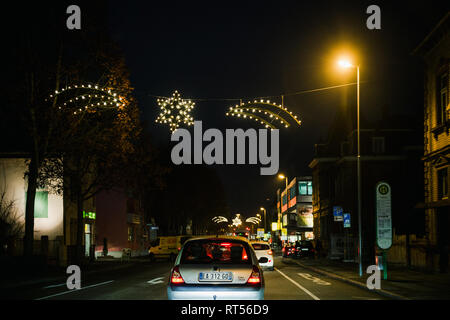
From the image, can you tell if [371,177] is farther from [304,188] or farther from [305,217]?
[304,188]

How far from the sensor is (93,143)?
93.2 feet

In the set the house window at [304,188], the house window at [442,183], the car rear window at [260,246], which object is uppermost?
the house window at [304,188]

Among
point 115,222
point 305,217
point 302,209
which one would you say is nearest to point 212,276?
point 115,222

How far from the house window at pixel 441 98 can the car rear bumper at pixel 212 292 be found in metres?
18.8

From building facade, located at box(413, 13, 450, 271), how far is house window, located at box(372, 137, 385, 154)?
24.9 metres

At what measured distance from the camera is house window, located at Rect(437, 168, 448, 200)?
26016 mm

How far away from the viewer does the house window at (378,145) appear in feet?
172

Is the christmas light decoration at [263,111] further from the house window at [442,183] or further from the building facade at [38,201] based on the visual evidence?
the building facade at [38,201]

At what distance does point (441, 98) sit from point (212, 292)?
1966 centimetres

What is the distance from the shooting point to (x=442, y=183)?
26516 millimetres

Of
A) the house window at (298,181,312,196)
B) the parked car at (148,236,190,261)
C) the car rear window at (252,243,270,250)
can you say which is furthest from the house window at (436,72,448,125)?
the house window at (298,181,312,196)

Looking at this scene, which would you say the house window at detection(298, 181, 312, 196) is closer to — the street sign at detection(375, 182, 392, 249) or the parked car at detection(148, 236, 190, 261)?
the parked car at detection(148, 236, 190, 261)

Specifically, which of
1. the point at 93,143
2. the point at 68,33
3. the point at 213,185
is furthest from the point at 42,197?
the point at 213,185

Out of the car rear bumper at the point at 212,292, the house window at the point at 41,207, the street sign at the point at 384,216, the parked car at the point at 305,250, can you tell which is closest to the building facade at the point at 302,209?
the parked car at the point at 305,250
